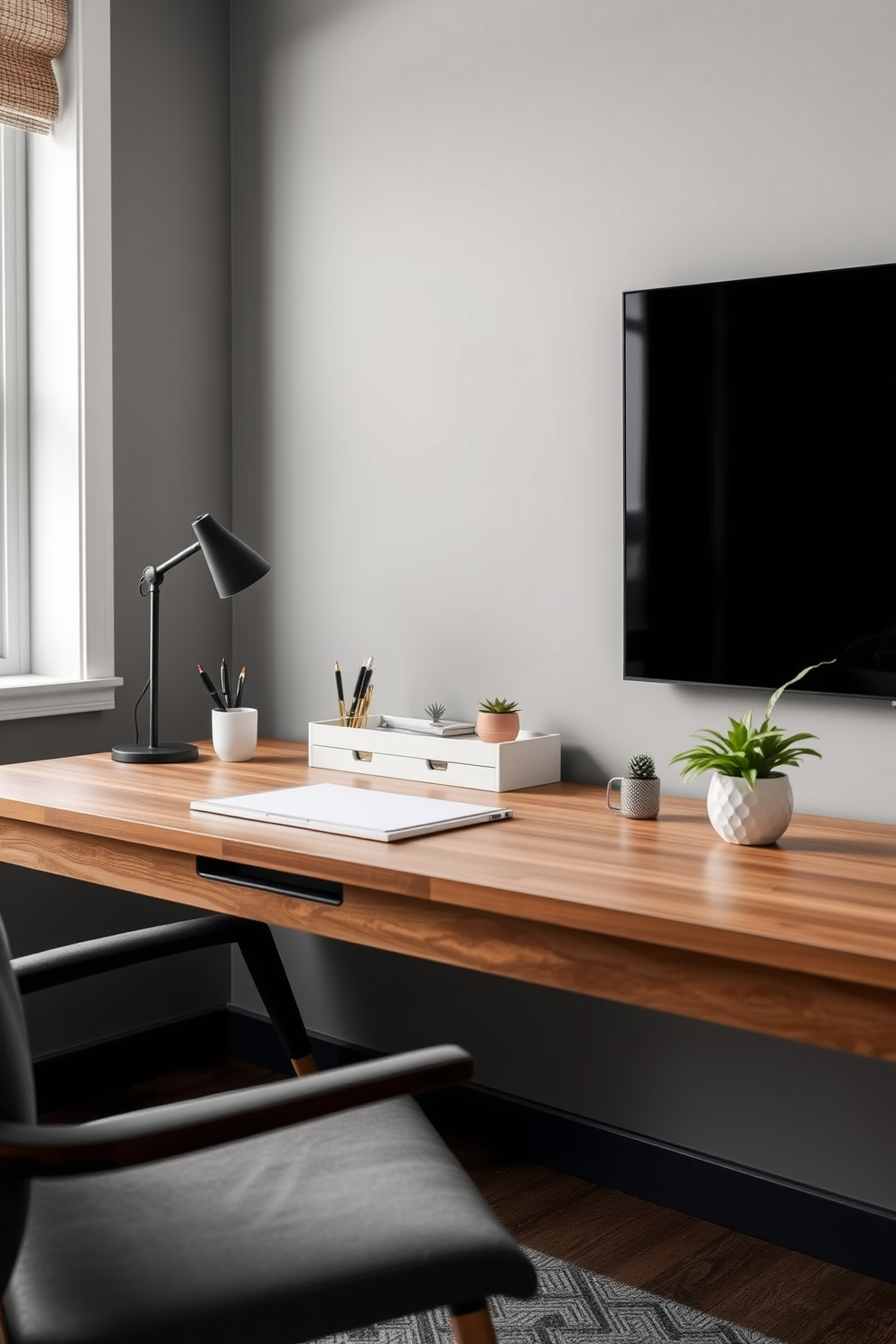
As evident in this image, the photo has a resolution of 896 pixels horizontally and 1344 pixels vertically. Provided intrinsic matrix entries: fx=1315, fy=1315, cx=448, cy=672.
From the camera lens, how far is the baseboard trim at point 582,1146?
2.06m

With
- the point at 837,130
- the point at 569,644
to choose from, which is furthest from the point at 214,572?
the point at 837,130

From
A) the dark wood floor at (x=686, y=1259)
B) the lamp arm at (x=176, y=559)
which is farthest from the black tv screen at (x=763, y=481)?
the dark wood floor at (x=686, y=1259)

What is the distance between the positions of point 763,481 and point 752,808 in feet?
1.87

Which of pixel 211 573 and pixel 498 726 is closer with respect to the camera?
pixel 498 726

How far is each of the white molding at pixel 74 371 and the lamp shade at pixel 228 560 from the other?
17.4 inches

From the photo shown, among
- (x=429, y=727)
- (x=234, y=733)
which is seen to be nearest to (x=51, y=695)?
(x=234, y=733)

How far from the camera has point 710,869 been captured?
1.63 metres

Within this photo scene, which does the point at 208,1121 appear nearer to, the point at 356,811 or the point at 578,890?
the point at 578,890

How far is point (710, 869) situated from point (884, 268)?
91 cm

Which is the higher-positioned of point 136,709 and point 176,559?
point 176,559

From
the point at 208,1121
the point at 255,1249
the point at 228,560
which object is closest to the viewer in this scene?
the point at 208,1121

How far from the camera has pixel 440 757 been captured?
7.32 feet

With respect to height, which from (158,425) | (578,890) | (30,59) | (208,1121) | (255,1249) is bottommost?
(255,1249)

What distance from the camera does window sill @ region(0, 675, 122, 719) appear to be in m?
2.54
